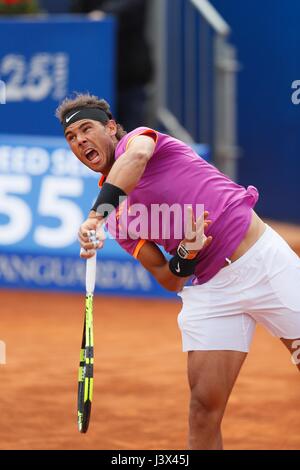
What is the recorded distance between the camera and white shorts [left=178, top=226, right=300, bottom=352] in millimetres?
5023

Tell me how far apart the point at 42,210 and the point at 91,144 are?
21.4 ft

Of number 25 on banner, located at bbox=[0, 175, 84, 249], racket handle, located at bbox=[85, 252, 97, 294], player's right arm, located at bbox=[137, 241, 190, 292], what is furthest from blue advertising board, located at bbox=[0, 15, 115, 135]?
racket handle, located at bbox=[85, 252, 97, 294]

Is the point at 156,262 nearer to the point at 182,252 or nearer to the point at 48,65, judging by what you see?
the point at 182,252

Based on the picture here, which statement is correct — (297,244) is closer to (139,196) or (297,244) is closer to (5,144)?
(5,144)

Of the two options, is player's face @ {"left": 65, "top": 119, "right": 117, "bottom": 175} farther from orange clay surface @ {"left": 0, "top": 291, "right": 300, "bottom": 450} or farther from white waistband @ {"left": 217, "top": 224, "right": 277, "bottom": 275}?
orange clay surface @ {"left": 0, "top": 291, "right": 300, "bottom": 450}

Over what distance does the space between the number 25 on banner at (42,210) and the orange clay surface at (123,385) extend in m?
0.71

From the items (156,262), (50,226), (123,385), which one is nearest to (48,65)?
(50,226)

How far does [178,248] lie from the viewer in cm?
493

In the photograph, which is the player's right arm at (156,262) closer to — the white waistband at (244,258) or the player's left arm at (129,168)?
the white waistband at (244,258)

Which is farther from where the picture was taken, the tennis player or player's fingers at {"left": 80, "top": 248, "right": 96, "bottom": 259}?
the tennis player

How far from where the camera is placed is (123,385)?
8141mm

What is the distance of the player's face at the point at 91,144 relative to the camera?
496 centimetres

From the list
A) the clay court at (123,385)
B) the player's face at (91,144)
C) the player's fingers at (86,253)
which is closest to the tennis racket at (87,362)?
the player's fingers at (86,253)
